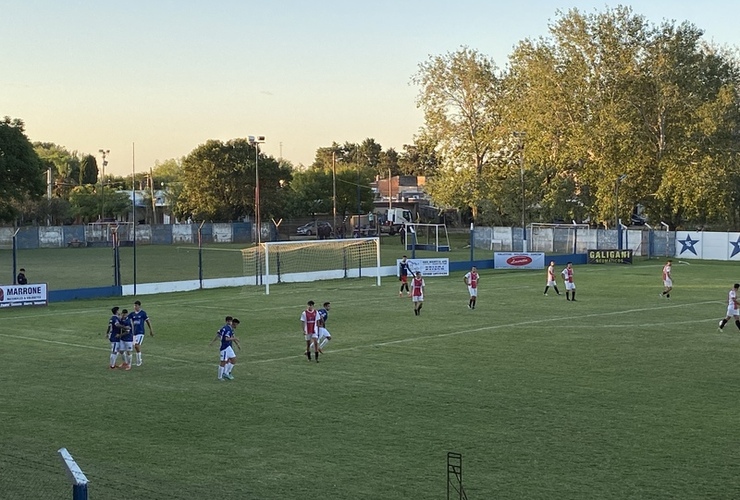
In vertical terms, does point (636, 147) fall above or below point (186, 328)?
above

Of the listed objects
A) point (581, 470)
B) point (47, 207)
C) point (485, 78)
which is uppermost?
point (485, 78)

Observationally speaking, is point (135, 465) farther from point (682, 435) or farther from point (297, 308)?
point (297, 308)

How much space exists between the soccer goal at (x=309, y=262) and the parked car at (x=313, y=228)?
3235 cm

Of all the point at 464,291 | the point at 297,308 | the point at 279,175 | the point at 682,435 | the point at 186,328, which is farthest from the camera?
the point at 279,175

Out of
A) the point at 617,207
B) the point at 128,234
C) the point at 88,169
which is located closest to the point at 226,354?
the point at 617,207

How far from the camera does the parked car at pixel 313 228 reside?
101500 mm

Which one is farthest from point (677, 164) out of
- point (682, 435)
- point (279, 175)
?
point (682, 435)

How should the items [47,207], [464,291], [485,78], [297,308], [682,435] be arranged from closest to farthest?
[682,435] → [297,308] → [464,291] → [485,78] → [47,207]

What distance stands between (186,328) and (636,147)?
181 ft

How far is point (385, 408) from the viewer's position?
19172 mm

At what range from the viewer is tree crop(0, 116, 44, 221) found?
83812mm

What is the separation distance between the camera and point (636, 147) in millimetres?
78250

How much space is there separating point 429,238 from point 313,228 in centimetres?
1660

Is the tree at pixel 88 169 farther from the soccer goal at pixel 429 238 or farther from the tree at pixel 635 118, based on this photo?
the tree at pixel 635 118
